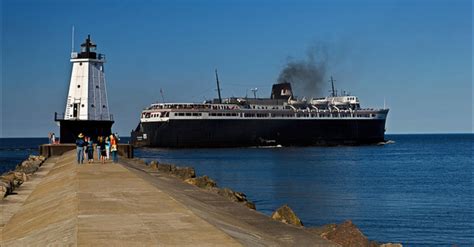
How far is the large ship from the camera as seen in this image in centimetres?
A: 9375

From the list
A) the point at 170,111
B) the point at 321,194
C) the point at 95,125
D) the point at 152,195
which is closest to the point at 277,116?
the point at 170,111

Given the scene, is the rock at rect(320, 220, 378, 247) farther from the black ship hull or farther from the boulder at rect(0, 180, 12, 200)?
the black ship hull

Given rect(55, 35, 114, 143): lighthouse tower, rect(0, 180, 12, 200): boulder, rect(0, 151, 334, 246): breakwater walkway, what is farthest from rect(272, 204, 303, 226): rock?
rect(55, 35, 114, 143): lighthouse tower

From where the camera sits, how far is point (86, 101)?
49688 mm

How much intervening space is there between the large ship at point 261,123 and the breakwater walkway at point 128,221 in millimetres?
75534

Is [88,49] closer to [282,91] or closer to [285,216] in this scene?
[285,216]

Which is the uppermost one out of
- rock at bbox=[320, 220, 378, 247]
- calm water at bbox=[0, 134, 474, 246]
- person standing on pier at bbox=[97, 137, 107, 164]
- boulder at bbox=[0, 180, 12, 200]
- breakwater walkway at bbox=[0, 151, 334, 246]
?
person standing on pier at bbox=[97, 137, 107, 164]

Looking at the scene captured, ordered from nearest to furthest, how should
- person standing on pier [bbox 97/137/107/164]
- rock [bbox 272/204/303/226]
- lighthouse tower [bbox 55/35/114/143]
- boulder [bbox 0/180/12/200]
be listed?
rock [bbox 272/204/303/226]
boulder [bbox 0/180/12/200]
person standing on pier [bbox 97/137/107/164]
lighthouse tower [bbox 55/35/114/143]

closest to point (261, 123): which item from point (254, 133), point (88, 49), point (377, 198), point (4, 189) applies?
point (254, 133)

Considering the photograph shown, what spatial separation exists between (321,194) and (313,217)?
8100 millimetres

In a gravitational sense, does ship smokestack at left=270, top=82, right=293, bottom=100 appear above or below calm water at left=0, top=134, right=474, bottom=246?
above

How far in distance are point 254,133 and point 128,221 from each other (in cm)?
8735

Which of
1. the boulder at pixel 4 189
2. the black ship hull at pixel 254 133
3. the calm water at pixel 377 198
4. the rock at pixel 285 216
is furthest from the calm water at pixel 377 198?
the black ship hull at pixel 254 133

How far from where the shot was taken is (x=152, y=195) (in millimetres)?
14805
